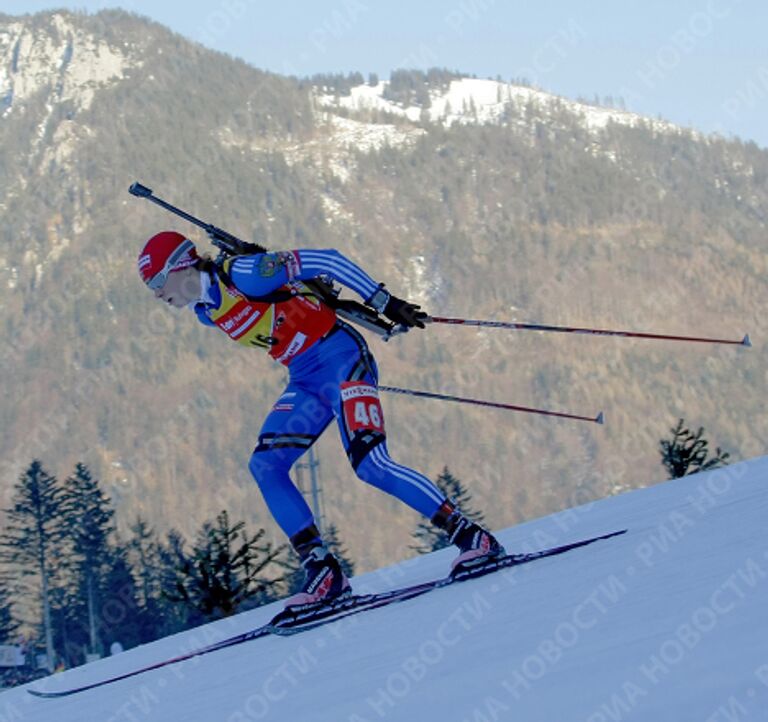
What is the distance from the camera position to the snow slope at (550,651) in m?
3.04

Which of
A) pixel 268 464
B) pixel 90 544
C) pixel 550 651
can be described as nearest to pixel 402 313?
pixel 268 464

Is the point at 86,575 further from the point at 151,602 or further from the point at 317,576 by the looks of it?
the point at 317,576

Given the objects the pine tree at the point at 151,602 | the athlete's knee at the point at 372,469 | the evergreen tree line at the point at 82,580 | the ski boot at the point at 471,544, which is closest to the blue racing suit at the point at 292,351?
the athlete's knee at the point at 372,469

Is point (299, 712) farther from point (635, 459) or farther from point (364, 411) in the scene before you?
point (635, 459)

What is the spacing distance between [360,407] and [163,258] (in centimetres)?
110

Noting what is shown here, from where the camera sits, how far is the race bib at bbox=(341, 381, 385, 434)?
20.3 feet

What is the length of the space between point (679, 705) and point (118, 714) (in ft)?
8.88

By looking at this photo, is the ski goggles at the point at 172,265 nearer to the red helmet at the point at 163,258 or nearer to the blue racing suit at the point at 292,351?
the red helmet at the point at 163,258

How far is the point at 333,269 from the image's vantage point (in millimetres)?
6238

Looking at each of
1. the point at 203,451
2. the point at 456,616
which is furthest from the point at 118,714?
the point at 203,451

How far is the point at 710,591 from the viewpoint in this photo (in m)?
3.82

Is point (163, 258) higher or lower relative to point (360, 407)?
higher

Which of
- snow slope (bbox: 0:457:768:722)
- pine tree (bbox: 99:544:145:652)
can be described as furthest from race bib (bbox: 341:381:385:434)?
pine tree (bbox: 99:544:145:652)

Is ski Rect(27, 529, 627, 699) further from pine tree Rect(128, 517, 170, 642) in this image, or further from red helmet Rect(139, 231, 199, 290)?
pine tree Rect(128, 517, 170, 642)
